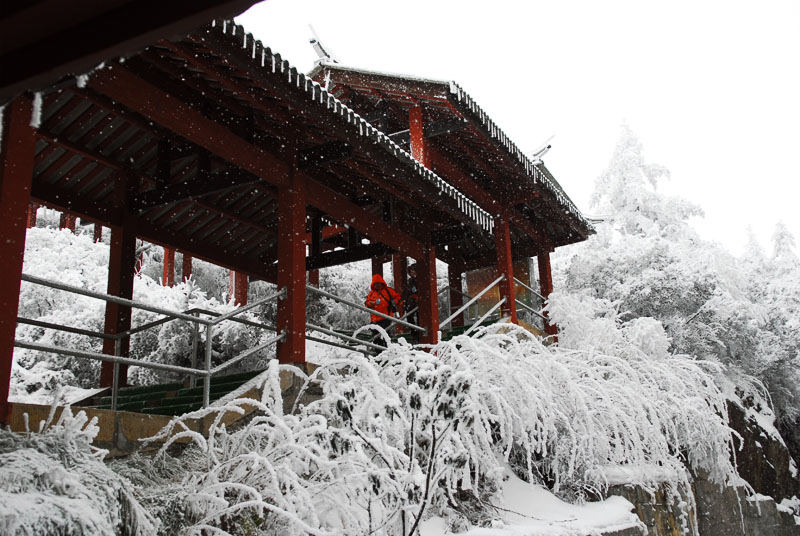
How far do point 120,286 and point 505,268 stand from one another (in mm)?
6357

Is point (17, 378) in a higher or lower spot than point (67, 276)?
lower

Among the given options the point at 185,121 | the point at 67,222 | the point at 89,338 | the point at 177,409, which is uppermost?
the point at 67,222

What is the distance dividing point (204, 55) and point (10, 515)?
3858 mm

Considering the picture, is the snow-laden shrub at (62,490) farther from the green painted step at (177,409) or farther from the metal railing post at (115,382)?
the metal railing post at (115,382)

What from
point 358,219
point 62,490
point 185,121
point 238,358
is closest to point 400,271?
point 358,219

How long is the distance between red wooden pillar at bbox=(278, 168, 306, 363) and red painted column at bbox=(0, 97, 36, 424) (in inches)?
107

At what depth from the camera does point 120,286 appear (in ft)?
25.1

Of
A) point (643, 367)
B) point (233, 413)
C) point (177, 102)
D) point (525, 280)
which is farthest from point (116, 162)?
point (525, 280)

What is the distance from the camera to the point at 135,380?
9281mm

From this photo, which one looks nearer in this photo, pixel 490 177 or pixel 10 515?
pixel 10 515

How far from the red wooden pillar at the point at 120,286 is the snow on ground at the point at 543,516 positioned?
4.67 meters

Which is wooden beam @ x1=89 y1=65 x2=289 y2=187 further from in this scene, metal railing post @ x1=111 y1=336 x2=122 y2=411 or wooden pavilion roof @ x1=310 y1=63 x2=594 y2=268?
wooden pavilion roof @ x1=310 y1=63 x2=594 y2=268

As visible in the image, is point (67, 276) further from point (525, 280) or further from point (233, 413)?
point (525, 280)

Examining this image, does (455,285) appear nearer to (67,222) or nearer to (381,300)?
(381,300)
